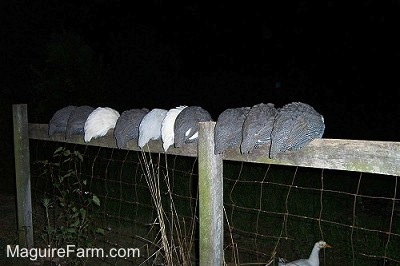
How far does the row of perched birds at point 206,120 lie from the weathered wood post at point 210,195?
7cm

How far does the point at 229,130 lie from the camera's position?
2.54 m

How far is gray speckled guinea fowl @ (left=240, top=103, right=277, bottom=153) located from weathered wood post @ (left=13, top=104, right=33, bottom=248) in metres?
2.71

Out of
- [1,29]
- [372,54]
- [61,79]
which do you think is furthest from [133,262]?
[372,54]

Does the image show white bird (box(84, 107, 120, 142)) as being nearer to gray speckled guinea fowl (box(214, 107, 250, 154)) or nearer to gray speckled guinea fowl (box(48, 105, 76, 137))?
gray speckled guinea fowl (box(48, 105, 76, 137))

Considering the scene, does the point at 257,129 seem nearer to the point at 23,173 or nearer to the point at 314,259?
the point at 314,259

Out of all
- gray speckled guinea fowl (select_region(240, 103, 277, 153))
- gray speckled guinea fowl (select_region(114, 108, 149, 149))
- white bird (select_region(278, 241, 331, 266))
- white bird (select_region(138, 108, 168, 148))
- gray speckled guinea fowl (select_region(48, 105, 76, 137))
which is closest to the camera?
gray speckled guinea fowl (select_region(240, 103, 277, 153))

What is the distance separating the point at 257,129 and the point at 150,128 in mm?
906

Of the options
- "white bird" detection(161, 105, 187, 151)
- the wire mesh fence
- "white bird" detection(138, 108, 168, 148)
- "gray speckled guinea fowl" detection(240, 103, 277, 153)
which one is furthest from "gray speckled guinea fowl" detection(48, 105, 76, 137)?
"gray speckled guinea fowl" detection(240, 103, 277, 153)

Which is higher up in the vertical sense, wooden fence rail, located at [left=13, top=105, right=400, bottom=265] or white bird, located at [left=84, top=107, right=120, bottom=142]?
white bird, located at [left=84, top=107, right=120, bottom=142]

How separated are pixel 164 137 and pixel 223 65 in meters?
15.6

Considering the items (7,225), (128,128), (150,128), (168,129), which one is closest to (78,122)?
(128,128)

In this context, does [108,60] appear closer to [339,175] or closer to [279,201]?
[339,175]

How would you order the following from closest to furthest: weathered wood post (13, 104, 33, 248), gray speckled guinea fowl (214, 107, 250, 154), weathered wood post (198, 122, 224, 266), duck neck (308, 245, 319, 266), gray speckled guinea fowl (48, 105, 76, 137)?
gray speckled guinea fowl (214, 107, 250, 154) < weathered wood post (198, 122, 224, 266) < duck neck (308, 245, 319, 266) < gray speckled guinea fowl (48, 105, 76, 137) < weathered wood post (13, 104, 33, 248)

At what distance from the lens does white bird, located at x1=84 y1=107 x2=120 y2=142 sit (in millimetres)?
3468
